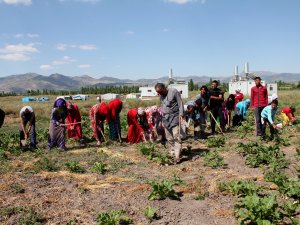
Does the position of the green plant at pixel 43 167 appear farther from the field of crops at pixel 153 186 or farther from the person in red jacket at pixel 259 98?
the person in red jacket at pixel 259 98

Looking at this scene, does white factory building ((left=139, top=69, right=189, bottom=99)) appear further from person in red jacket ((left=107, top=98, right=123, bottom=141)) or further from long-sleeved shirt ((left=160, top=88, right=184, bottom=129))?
long-sleeved shirt ((left=160, top=88, right=184, bottom=129))

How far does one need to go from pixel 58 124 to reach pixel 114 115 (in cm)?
162

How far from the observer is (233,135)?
Answer: 11.2 meters

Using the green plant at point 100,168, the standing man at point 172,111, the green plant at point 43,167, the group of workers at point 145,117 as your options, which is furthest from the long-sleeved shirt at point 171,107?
the green plant at point 43,167

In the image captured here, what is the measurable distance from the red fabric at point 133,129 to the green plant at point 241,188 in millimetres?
4876

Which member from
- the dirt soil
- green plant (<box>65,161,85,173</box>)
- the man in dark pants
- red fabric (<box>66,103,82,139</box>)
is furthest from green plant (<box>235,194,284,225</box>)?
red fabric (<box>66,103,82,139</box>)

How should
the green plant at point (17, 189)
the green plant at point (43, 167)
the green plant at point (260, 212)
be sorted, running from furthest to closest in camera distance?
the green plant at point (43, 167) < the green plant at point (17, 189) < the green plant at point (260, 212)

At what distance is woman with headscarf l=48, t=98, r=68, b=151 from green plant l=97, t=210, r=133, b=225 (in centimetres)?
517

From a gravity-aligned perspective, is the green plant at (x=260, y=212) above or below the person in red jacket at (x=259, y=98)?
below

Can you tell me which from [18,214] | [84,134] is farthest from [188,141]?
[18,214]

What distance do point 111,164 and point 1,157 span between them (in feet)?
9.78

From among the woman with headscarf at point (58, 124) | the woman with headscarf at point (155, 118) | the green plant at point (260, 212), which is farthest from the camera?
the woman with headscarf at point (155, 118)

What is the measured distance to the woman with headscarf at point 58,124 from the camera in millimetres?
9742

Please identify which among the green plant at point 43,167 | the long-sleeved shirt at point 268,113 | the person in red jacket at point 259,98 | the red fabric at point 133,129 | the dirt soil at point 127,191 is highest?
the person in red jacket at point 259,98
